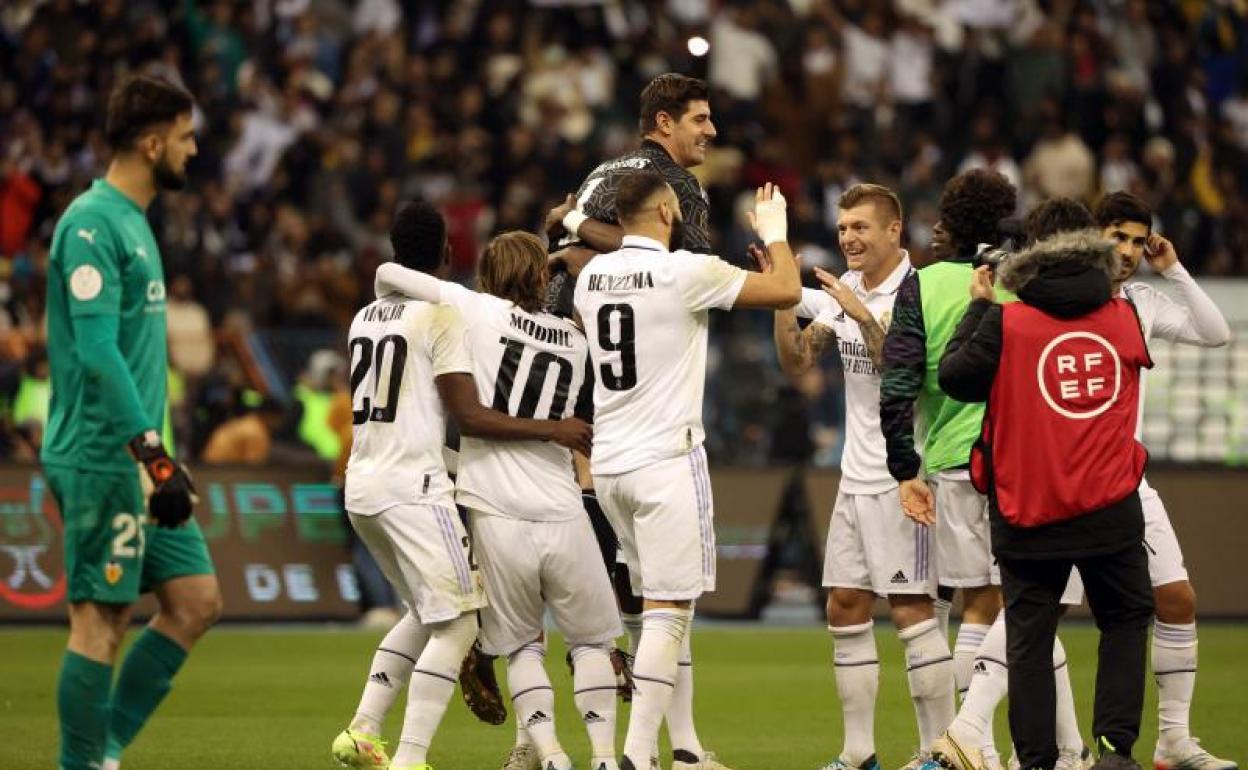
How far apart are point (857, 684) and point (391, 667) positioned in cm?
207

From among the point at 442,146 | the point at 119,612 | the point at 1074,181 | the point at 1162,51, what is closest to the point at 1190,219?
the point at 1074,181

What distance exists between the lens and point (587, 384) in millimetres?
10047

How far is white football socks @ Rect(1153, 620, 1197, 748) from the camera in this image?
1003cm

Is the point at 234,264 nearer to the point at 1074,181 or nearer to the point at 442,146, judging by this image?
the point at 442,146

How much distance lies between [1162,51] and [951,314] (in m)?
17.9

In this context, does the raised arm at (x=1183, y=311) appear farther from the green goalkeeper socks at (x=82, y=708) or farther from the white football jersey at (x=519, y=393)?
the green goalkeeper socks at (x=82, y=708)

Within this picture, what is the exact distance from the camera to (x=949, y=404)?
9.84 metres

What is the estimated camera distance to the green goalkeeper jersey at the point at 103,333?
7.74 m

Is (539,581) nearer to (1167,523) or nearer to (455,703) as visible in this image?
(1167,523)

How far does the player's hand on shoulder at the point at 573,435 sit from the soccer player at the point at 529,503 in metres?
0.15

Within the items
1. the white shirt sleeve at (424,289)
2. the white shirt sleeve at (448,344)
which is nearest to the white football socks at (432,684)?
the white shirt sleeve at (448,344)

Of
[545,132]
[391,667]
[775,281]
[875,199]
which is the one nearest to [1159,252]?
[875,199]

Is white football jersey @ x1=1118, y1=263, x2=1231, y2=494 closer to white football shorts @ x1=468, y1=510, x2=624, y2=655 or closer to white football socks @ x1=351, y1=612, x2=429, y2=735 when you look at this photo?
white football shorts @ x1=468, y1=510, x2=624, y2=655

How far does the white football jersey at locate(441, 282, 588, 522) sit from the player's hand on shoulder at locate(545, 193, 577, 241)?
65 cm
